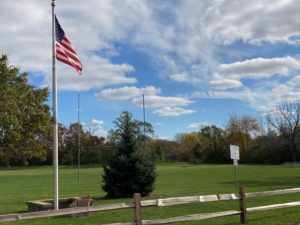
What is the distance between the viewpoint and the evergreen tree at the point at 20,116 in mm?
51188

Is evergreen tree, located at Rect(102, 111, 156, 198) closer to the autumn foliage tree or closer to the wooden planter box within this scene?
the wooden planter box

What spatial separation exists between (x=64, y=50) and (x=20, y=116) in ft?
132

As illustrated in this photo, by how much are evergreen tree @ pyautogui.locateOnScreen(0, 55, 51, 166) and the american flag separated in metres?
36.4

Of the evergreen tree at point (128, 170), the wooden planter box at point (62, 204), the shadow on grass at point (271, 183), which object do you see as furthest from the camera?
the shadow on grass at point (271, 183)

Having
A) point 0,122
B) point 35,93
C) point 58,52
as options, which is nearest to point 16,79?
point 35,93

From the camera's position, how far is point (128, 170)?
70.5ft

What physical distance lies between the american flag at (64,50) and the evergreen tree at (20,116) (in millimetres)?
36370

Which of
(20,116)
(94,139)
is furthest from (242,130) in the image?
(20,116)

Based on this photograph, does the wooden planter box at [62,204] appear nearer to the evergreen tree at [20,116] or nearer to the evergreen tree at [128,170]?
the evergreen tree at [128,170]

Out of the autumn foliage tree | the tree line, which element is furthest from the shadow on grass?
→ the autumn foliage tree

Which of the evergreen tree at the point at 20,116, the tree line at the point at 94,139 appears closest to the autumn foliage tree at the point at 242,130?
the tree line at the point at 94,139

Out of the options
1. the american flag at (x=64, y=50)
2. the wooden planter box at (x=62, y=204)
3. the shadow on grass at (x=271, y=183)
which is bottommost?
the shadow on grass at (x=271, y=183)

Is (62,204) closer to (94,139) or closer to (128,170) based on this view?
(128,170)

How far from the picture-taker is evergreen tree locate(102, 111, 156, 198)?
Result: 846 inches
